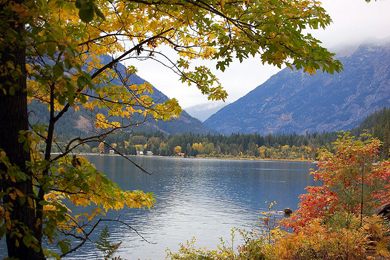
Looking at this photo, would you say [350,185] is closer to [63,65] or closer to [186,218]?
[63,65]

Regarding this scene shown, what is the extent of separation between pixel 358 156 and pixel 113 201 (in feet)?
33.4

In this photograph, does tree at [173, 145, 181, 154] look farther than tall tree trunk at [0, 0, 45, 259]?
Yes

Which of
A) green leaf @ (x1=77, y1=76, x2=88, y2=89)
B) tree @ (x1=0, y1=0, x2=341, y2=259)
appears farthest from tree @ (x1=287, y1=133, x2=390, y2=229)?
green leaf @ (x1=77, y1=76, x2=88, y2=89)

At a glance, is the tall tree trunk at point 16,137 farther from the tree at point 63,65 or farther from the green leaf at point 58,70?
the green leaf at point 58,70

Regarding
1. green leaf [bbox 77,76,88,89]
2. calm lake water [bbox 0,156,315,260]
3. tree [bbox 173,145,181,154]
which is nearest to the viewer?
green leaf [bbox 77,76,88,89]

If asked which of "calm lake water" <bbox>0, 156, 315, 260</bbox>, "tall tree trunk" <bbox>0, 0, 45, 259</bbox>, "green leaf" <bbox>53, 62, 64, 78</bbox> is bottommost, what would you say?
"calm lake water" <bbox>0, 156, 315, 260</bbox>

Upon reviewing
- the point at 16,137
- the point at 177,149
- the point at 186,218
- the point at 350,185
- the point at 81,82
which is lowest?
the point at 186,218

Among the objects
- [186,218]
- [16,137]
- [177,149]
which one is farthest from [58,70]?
[177,149]

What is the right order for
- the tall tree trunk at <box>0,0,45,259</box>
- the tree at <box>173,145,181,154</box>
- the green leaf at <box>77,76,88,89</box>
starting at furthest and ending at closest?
the tree at <box>173,145,181,154</box> → the tall tree trunk at <box>0,0,45,259</box> → the green leaf at <box>77,76,88,89</box>

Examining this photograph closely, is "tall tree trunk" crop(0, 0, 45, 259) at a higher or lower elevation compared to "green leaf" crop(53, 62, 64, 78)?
lower

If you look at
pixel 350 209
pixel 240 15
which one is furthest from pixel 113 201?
pixel 350 209

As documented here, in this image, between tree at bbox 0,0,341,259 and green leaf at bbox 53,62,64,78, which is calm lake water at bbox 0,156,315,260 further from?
green leaf at bbox 53,62,64,78

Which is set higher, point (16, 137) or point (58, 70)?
point (58, 70)

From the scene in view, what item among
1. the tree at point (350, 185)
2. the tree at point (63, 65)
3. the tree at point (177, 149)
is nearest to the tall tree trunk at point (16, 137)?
the tree at point (63, 65)
